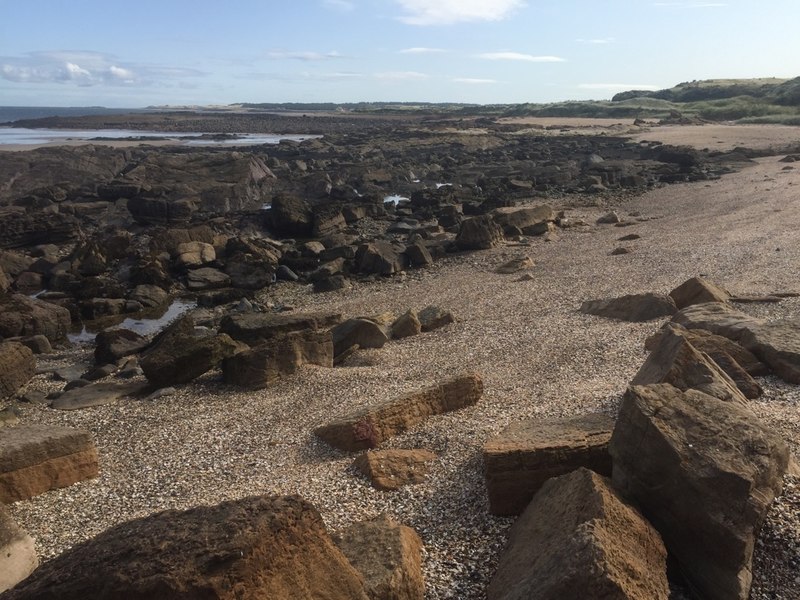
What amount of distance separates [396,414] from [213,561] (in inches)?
170

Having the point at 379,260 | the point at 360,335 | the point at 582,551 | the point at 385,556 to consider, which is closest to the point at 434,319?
the point at 360,335

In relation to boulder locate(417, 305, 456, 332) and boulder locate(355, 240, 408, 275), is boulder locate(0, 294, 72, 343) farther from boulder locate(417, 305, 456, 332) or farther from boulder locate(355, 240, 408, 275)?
boulder locate(417, 305, 456, 332)

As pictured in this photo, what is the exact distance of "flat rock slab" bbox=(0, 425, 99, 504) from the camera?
7.12m

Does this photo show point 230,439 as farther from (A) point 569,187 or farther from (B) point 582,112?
(B) point 582,112

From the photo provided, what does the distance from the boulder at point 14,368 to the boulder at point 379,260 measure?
32.9 feet

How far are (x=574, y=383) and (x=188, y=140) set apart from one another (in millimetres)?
76894

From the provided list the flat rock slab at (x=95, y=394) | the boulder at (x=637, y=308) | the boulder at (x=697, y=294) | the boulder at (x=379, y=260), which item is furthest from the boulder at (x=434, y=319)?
the boulder at (x=379, y=260)

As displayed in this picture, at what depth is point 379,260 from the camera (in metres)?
20.2

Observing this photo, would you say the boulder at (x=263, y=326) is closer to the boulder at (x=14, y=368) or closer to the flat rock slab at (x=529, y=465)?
the boulder at (x=14, y=368)

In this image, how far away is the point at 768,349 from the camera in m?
8.43

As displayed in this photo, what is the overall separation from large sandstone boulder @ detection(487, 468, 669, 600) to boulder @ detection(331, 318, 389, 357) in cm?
753

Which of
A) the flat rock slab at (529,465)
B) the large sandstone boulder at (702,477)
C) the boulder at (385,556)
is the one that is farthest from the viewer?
the flat rock slab at (529,465)

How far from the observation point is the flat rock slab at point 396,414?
791 cm

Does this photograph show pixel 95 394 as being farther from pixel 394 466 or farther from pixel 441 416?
pixel 394 466
